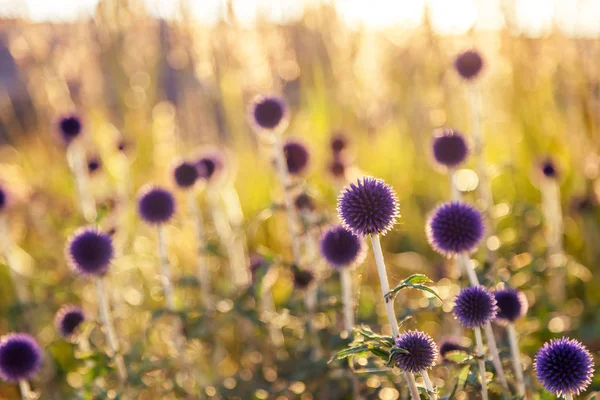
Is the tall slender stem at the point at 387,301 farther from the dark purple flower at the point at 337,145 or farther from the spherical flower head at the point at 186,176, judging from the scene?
the dark purple flower at the point at 337,145

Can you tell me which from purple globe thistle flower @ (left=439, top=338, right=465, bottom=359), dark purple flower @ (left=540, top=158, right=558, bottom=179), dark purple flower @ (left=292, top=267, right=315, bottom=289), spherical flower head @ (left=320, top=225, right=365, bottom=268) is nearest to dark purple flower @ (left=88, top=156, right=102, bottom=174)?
dark purple flower @ (left=292, top=267, right=315, bottom=289)

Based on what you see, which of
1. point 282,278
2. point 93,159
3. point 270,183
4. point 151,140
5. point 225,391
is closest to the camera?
point 225,391

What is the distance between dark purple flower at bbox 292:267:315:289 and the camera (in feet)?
8.06

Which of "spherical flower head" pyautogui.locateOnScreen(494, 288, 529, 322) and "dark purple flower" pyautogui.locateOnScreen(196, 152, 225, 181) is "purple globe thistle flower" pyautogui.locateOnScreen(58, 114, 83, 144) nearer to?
"dark purple flower" pyautogui.locateOnScreen(196, 152, 225, 181)

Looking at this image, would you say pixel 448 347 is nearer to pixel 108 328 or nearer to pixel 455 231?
pixel 455 231

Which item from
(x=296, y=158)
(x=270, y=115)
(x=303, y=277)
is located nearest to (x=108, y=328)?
(x=303, y=277)

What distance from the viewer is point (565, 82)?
445cm

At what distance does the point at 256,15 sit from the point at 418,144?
1831 millimetres

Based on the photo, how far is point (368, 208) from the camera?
1.64m

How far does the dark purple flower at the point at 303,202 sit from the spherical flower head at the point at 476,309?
119cm

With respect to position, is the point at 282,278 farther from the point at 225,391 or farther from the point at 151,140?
the point at 151,140

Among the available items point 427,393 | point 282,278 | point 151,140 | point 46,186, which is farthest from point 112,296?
point 151,140

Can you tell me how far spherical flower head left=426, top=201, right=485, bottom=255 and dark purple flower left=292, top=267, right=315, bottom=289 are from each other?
67cm

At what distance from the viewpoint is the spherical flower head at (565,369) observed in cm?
158
